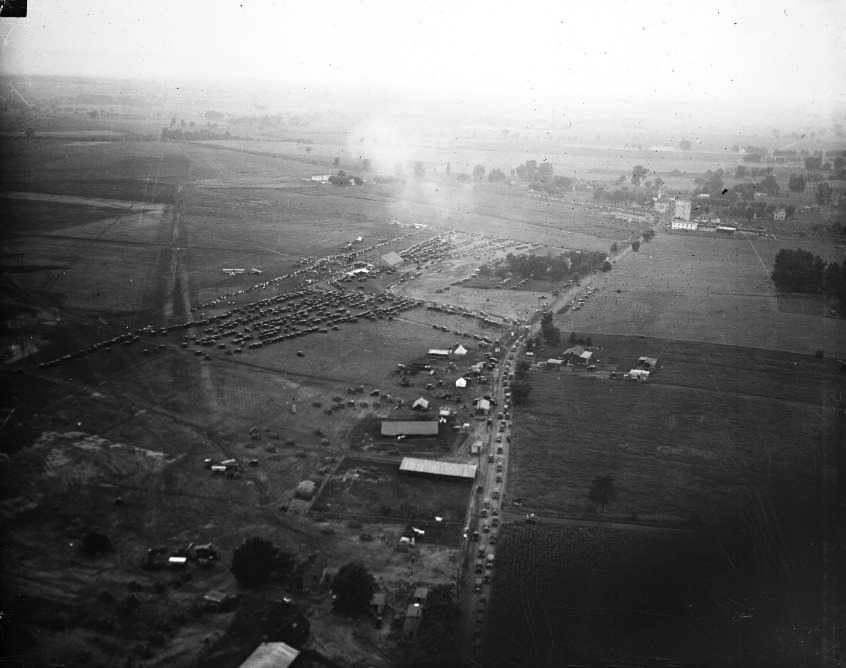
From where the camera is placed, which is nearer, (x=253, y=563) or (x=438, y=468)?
(x=253, y=563)

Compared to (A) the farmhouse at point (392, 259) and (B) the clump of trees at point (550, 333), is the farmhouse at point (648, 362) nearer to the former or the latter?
(B) the clump of trees at point (550, 333)

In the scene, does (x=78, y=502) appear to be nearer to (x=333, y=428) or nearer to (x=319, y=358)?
(x=333, y=428)

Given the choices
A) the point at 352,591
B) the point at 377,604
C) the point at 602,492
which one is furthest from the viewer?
Answer: the point at 602,492

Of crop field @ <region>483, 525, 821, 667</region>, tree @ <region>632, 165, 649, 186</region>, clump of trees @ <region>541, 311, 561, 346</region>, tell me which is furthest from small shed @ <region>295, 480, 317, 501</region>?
tree @ <region>632, 165, 649, 186</region>

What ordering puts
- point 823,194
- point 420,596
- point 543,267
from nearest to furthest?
point 420,596 → point 543,267 → point 823,194

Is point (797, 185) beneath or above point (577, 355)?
above

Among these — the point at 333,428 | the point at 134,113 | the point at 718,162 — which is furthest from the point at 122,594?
the point at 134,113

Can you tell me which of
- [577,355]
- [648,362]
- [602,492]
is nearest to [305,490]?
[602,492]

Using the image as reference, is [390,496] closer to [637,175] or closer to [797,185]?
[797,185]
